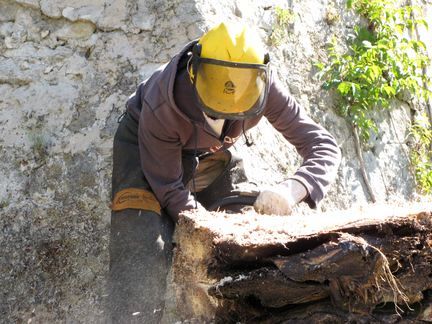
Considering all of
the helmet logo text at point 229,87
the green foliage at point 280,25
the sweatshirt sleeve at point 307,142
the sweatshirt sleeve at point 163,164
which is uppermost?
the helmet logo text at point 229,87

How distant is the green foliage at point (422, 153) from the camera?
5699 millimetres

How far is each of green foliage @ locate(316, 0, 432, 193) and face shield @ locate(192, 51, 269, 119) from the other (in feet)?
6.76

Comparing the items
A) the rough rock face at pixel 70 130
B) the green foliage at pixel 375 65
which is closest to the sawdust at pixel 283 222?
the rough rock face at pixel 70 130

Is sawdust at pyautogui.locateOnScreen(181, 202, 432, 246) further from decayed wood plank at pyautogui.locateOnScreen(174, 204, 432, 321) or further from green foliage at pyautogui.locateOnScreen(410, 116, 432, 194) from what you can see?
green foliage at pyautogui.locateOnScreen(410, 116, 432, 194)

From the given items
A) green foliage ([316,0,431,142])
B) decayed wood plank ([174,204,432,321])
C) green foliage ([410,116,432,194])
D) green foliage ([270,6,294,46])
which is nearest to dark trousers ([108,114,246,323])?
decayed wood plank ([174,204,432,321])

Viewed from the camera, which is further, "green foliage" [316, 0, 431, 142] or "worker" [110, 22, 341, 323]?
"green foliage" [316, 0, 431, 142]

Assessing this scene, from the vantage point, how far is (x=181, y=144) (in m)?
3.42

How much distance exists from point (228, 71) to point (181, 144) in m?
0.46

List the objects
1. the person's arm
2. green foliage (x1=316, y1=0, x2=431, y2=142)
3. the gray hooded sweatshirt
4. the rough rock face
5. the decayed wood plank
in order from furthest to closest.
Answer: green foliage (x1=316, y1=0, x2=431, y2=142)
the rough rock face
the person's arm
the gray hooded sweatshirt
the decayed wood plank

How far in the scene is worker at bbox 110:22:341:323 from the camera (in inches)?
124

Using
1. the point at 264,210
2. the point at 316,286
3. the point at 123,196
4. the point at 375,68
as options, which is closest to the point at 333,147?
the point at 264,210

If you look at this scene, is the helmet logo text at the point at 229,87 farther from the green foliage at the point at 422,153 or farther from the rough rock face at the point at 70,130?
the green foliage at the point at 422,153

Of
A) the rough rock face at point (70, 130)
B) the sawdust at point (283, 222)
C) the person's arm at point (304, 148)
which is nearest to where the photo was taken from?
the sawdust at point (283, 222)

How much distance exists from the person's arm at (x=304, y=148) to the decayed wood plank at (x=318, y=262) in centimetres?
61
